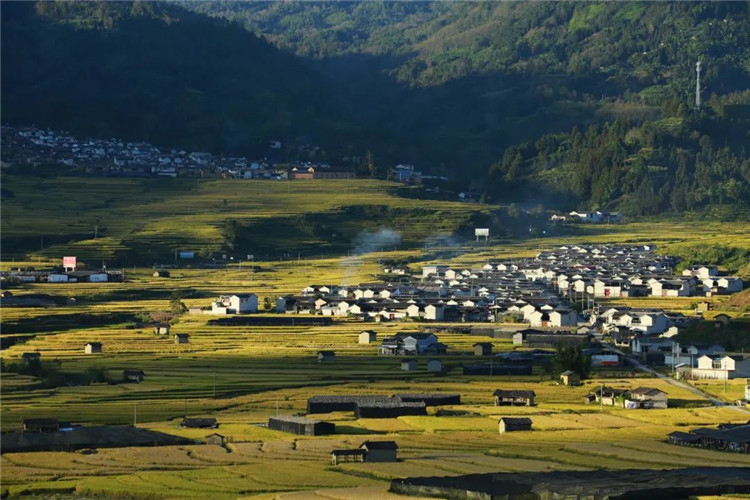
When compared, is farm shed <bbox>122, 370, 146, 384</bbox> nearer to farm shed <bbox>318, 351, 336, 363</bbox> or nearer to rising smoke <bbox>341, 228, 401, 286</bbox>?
farm shed <bbox>318, 351, 336, 363</bbox>

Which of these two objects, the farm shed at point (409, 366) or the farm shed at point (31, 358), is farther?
the farm shed at point (409, 366)

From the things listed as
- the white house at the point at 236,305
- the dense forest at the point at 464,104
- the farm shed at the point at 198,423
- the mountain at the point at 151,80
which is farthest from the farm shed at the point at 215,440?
the mountain at the point at 151,80

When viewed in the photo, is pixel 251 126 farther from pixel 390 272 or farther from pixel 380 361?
pixel 380 361

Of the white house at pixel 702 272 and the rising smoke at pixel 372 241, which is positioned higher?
the rising smoke at pixel 372 241

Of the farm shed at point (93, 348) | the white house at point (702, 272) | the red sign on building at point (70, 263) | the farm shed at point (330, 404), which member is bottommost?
the farm shed at point (330, 404)

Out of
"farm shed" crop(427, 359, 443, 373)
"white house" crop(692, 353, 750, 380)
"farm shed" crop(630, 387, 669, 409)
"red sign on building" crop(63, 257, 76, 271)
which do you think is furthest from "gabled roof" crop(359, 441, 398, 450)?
"red sign on building" crop(63, 257, 76, 271)

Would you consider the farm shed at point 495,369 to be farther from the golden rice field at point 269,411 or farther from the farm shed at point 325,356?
the farm shed at point 325,356
